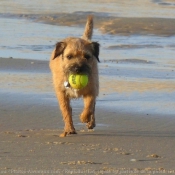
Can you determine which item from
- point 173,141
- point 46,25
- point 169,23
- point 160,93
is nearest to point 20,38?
point 46,25

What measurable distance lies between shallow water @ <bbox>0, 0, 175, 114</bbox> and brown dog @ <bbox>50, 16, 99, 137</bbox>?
1660mm

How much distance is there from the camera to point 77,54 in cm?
813

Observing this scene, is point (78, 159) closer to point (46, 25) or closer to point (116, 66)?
point (116, 66)

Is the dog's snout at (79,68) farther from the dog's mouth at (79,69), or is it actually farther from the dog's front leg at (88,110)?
the dog's front leg at (88,110)

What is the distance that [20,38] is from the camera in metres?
19.2

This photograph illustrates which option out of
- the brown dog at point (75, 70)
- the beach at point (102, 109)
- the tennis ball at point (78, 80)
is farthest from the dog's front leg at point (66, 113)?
the tennis ball at point (78, 80)

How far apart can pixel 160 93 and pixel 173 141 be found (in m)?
3.51

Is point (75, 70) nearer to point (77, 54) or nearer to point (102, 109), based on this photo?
point (77, 54)

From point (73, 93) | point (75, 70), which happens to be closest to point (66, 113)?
point (73, 93)

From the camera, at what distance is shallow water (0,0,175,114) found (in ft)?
36.2

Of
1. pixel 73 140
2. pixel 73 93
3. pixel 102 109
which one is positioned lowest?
pixel 102 109

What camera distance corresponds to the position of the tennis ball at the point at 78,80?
805 cm

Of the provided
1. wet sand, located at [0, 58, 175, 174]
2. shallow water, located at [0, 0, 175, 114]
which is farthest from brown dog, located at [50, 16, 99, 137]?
shallow water, located at [0, 0, 175, 114]

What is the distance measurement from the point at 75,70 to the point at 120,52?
30.2ft
